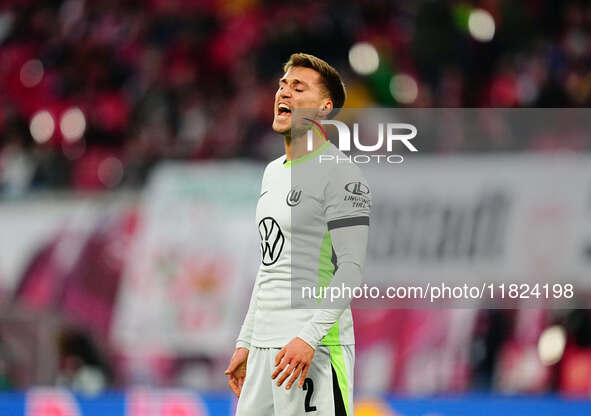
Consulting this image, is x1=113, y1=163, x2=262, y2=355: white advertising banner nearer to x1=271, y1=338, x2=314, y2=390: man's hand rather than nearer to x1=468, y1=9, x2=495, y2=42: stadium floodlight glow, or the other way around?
x1=468, y1=9, x2=495, y2=42: stadium floodlight glow

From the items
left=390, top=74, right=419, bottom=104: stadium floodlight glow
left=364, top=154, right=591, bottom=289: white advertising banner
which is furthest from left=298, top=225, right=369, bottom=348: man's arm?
left=390, top=74, right=419, bottom=104: stadium floodlight glow

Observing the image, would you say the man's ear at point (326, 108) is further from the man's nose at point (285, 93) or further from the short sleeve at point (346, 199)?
the short sleeve at point (346, 199)

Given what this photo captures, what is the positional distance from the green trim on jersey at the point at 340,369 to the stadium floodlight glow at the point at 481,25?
5.09m

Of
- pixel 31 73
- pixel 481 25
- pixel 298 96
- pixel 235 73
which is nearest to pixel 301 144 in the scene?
pixel 298 96

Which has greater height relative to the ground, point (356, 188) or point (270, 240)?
point (356, 188)

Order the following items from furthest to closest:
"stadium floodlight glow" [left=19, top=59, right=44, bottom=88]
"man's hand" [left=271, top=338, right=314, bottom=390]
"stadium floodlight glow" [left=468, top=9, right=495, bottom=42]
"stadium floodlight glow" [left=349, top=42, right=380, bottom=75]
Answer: "stadium floodlight glow" [left=19, top=59, right=44, bottom=88], "stadium floodlight glow" [left=349, top=42, right=380, bottom=75], "stadium floodlight glow" [left=468, top=9, right=495, bottom=42], "man's hand" [left=271, top=338, right=314, bottom=390]

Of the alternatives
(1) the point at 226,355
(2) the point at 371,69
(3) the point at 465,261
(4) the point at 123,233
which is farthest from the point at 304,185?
(2) the point at 371,69

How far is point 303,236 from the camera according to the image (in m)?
3.36

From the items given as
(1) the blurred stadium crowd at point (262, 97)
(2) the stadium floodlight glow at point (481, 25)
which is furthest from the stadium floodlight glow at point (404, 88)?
(2) the stadium floodlight glow at point (481, 25)

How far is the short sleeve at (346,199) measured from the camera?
3271 millimetres

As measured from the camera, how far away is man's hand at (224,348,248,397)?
11.5 ft

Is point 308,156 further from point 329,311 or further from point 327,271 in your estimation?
point 329,311

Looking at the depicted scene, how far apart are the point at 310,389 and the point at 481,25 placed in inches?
208

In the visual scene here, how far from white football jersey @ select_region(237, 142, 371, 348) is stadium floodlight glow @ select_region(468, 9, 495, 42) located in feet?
15.8
